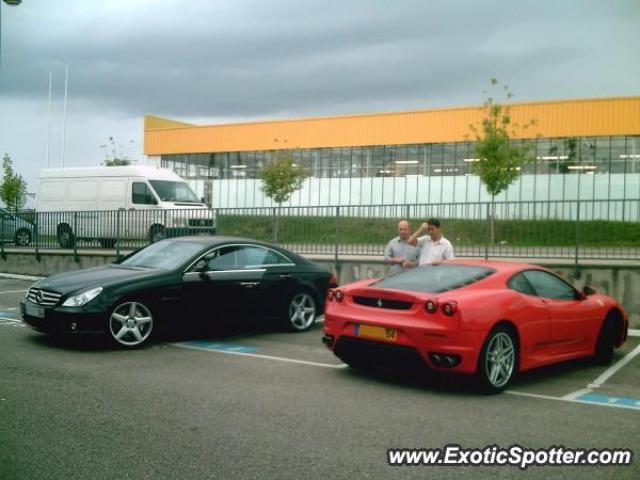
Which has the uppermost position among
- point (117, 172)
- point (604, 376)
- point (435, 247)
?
point (117, 172)

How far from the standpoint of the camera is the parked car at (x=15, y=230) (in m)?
20.3

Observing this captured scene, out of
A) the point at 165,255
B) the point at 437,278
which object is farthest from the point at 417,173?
the point at 437,278

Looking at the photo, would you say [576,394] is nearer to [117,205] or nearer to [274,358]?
[274,358]

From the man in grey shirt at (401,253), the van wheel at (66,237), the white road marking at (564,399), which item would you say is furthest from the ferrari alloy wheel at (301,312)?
the van wheel at (66,237)

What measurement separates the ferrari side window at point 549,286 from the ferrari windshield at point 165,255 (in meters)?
4.56

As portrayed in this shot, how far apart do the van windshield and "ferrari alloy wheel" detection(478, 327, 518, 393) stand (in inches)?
658

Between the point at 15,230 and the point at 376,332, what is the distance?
640 inches

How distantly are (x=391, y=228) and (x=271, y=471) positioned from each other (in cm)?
1053

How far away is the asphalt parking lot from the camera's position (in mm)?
4680

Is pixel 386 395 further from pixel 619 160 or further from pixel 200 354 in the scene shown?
pixel 619 160

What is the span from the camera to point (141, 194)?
73.5 ft

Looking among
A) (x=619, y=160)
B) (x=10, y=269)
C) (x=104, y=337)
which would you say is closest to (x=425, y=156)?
(x=619, y=160)

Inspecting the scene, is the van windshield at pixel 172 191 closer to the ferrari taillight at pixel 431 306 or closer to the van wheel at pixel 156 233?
the van wheel at pixel 156 233

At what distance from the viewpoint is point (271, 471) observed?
4.51 m
